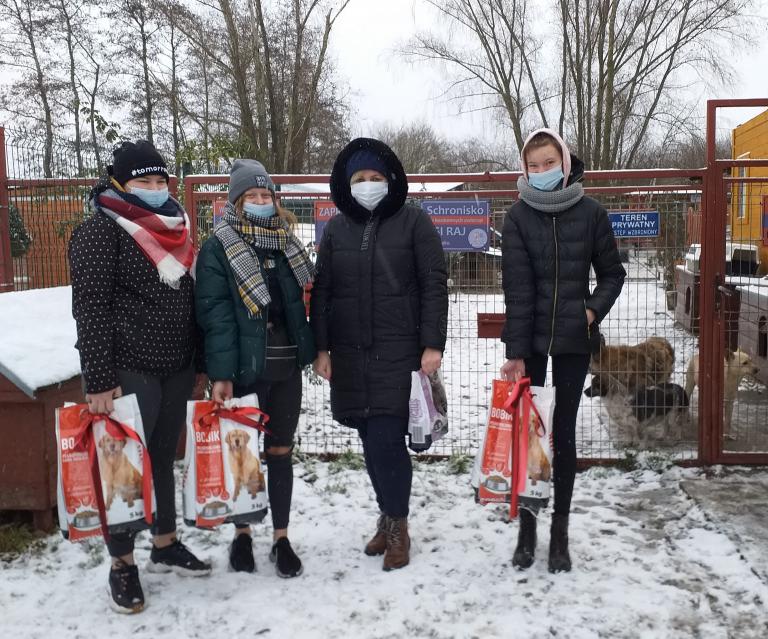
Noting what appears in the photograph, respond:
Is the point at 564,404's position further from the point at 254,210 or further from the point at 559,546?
the point at 254,210

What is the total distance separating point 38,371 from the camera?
3521 mm

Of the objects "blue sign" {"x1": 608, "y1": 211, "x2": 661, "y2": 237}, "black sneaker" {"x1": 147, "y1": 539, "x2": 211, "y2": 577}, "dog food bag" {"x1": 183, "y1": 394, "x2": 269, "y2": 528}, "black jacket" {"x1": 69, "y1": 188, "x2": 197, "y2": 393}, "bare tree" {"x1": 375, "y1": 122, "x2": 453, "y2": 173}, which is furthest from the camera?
"bare tree" {"x1": 375, "y1": 122, "x2": 453, "y2": 173}

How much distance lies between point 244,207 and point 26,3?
30627 millimetres

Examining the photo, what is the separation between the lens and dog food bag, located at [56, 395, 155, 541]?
2.74 metres

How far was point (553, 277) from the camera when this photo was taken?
308cm

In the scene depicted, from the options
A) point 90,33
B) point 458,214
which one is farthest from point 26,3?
point 458,214

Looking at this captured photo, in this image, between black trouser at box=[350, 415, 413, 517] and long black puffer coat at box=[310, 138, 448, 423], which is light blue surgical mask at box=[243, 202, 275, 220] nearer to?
long black puffer coat at box=[310, 138, 448, 423]

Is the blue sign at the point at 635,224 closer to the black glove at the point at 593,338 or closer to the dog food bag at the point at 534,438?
the black glove at the point at 593,338

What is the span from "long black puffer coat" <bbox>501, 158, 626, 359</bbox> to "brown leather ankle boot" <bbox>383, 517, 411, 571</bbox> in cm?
98

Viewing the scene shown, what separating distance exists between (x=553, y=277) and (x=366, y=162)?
101 centimetres

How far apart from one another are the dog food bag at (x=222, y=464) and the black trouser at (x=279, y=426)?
0.19 meters

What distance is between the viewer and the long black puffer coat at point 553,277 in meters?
3.07

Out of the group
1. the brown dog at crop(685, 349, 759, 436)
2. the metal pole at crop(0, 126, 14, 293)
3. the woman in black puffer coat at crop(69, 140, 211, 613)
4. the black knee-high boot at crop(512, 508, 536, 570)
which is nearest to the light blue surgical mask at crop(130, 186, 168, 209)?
the woman in black puffer coat at crop(69, 140, 211, 613)

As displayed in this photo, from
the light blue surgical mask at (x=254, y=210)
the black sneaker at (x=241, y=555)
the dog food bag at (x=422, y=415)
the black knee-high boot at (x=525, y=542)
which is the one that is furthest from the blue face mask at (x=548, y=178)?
the black sneaker at (x=241, y=555)
